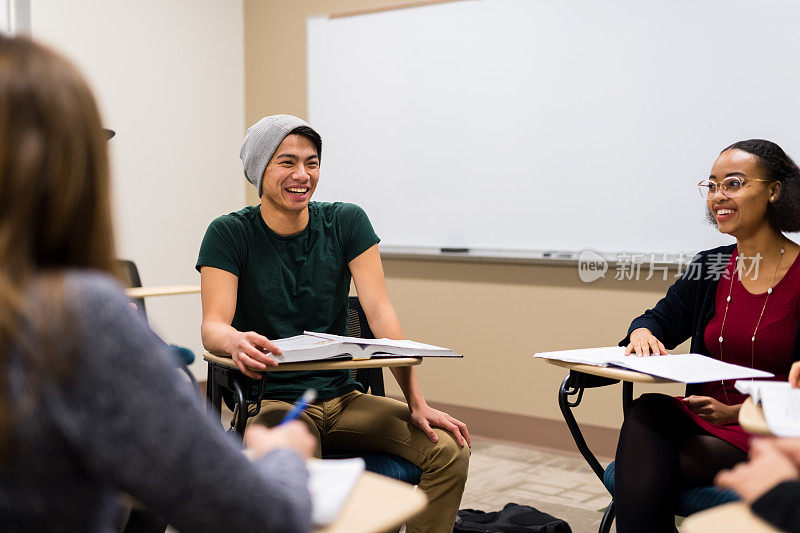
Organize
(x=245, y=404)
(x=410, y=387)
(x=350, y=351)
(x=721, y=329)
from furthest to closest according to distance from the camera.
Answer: (x=721, y=329)
(x=410, y=387)
(x=245, y=404)
(x=350, y=351)

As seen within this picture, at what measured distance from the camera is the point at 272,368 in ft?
6.07

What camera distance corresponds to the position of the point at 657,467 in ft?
6.33

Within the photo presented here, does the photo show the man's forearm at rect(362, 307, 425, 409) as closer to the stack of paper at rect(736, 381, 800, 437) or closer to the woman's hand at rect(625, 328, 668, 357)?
the woman's hand at rect(625, 328, 668, 357)

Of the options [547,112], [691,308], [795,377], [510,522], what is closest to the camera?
[795,377]

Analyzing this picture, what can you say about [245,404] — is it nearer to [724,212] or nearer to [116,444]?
[116,444]

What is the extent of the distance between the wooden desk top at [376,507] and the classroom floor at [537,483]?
2062 millimetres

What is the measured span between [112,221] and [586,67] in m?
3.16

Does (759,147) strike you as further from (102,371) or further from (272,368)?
(102,371)

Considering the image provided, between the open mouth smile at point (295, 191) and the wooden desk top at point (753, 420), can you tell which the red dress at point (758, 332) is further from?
the open mouth smile at point (295, 191)

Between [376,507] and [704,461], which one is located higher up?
[376,507]

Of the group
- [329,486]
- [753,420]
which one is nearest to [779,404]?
[753,420]

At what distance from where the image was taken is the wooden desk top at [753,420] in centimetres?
127

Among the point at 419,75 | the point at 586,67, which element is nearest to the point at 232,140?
the point at 419,75

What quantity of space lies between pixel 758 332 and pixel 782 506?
1.42 m
